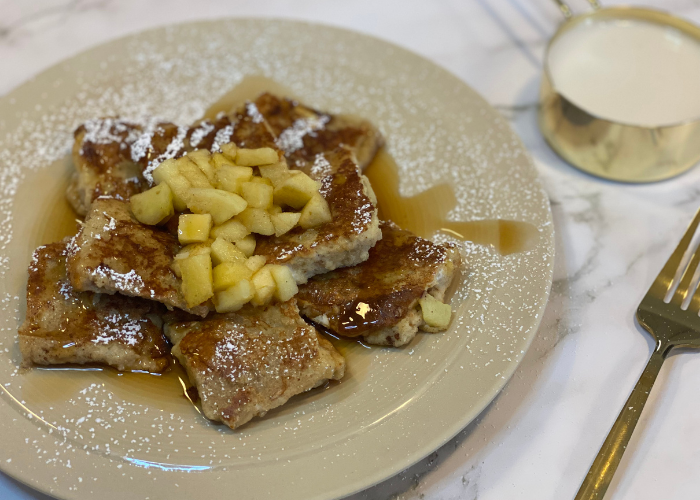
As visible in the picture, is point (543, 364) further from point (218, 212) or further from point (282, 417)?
point (218, 212)

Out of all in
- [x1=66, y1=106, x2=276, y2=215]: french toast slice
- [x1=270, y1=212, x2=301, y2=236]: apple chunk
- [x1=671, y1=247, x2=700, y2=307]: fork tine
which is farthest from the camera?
[x1=66, y1=106, x2=276, y2=215]: french toast slice

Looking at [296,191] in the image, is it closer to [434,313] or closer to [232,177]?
[232,177]

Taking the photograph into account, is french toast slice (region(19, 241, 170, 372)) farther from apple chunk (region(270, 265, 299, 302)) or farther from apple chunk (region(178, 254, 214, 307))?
apple chunk (region(270, 265, 299, 302))

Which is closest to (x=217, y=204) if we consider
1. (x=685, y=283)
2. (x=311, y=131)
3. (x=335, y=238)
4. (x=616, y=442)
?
(x=335, y=238)

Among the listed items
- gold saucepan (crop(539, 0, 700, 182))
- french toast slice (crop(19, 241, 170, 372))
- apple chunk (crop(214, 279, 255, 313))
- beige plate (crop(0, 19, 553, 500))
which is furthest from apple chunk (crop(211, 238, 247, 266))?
gold saucepan (crop(539, 0, 700, 182))

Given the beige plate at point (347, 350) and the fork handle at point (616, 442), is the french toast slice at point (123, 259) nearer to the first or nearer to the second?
the beige plate at point (347, 350)

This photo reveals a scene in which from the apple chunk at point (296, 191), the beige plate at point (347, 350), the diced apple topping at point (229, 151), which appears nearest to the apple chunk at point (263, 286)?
the apple chunk at point (296, 191)

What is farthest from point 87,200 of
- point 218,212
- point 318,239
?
point 318,239
